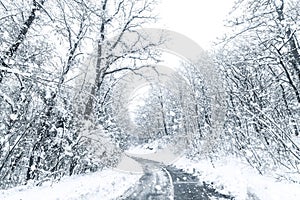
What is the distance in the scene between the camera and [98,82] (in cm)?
1466

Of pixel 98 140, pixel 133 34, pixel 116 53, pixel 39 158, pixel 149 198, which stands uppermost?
pixel 133 34

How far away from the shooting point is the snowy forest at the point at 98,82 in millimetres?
4516

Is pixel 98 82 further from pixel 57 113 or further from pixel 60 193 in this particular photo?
pixel 60 193

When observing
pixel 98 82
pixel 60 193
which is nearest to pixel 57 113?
pixel 60 193

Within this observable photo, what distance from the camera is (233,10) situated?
30.8ft

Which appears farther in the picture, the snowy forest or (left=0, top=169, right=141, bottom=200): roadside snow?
(left=0, top=169, right=141, bottom=200): roadside snow

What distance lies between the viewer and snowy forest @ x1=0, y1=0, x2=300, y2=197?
452cm

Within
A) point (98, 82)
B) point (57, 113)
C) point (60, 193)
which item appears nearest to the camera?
point (60, 193)

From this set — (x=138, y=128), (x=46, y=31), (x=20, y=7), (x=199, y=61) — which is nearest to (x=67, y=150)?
(x=46, y=31)

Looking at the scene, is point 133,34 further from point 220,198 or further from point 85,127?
point 220,198

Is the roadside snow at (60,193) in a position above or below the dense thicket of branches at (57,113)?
below

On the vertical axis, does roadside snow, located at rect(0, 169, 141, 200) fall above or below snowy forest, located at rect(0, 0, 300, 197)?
below

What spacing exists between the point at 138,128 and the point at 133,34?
185 ft

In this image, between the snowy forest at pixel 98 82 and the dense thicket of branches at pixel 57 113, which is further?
the dense thicket of branches at pixel 57 113
